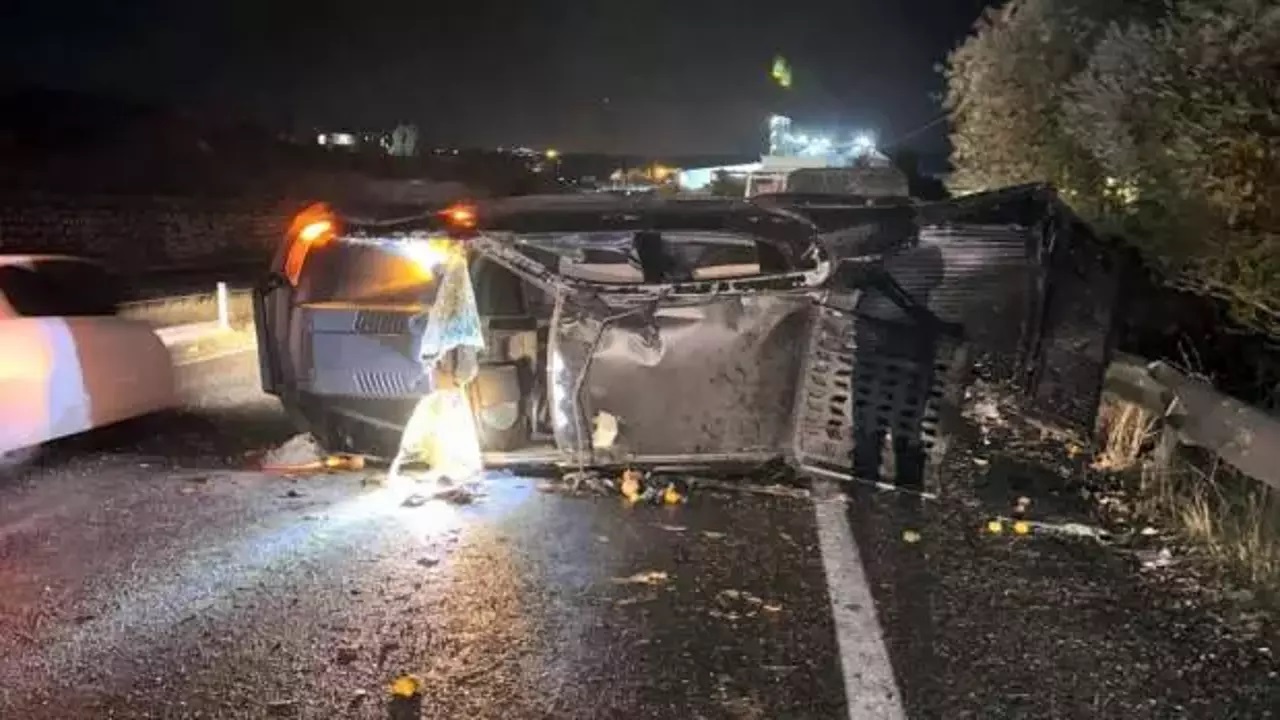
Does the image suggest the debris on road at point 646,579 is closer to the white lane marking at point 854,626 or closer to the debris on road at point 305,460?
the white lane marking at point 854,626

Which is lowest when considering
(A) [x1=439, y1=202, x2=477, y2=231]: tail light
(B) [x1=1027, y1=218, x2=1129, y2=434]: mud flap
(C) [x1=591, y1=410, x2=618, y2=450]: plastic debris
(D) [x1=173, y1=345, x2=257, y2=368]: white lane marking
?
(D) [x1=173, y1=345, x2=257, y2=368]: white lane marking

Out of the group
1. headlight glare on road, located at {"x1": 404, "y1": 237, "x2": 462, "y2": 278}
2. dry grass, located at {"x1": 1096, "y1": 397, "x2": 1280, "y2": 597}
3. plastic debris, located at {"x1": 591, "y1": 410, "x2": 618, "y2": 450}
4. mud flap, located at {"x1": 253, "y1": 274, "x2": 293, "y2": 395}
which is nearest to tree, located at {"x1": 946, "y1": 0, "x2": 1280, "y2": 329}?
dry grass, located at {"x1": 1096, "y1": 397, "x2": 1280, "y2": 597}

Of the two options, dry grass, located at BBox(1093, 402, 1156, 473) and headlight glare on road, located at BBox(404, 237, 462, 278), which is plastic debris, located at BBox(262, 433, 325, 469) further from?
dry grass, located at BBox(1093, 402, 1156, 473)

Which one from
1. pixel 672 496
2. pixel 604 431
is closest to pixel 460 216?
pixel 604 431

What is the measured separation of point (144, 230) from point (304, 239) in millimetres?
25699

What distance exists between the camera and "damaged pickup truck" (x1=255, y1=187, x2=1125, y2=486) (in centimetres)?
691

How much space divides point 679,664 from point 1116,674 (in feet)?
5.07

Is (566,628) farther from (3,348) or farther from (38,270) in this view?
(38,270)

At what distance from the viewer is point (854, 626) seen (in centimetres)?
501

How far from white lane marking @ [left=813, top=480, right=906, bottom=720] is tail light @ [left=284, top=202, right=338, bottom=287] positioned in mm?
3194

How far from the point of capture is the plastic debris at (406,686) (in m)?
4.30

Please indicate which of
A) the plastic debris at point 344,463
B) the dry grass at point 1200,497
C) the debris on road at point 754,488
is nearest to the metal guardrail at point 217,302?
the plastic debris at point 344,463

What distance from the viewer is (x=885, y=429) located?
6973 millimetres

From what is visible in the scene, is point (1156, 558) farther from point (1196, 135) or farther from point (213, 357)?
point (213, 357)
